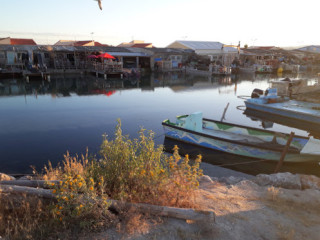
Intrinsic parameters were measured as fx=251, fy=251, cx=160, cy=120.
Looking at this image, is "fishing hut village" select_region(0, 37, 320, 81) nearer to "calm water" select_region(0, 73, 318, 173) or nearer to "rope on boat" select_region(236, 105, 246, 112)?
"calm water" select_region(0, 73, 318, 173)

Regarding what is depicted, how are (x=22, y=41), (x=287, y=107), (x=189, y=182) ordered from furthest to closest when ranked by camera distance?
(x=22, y=41), (x=287, y=107), (x=189, y=182)

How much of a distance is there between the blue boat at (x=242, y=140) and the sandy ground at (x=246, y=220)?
4.31 m

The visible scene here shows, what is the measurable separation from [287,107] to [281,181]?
1485 centimetres

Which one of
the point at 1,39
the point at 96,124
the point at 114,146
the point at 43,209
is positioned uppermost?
the point at 1,39

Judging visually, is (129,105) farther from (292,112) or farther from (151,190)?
(151,190)

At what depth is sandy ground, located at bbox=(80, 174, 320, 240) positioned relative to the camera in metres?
4.07

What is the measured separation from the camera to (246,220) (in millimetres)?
4668

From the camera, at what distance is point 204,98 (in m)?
25.7

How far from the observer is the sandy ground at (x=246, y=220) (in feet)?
13.3

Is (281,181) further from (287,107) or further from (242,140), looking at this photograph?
(287,107)

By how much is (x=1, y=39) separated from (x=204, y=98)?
48.0 m

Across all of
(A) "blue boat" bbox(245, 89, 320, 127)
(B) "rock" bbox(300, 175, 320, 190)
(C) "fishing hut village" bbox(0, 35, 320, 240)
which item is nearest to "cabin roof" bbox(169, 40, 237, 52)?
(C) "fishing hut village" bbox(0, 35, 320, 240)

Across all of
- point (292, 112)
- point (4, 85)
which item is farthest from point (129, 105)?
point (4, 85)

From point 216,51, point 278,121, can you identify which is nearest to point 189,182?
point 278,121
